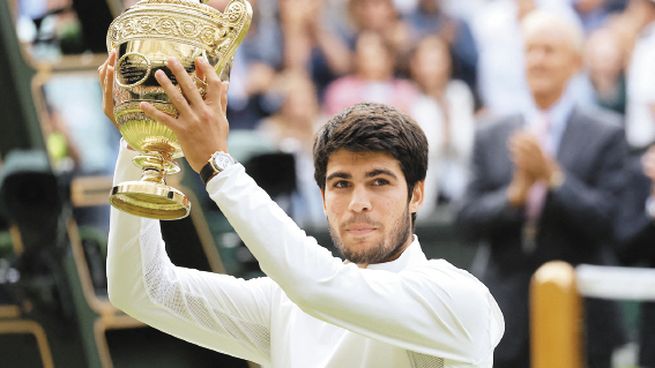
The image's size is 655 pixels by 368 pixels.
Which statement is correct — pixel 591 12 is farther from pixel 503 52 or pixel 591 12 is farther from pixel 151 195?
pixel 151 195

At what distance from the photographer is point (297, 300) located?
2.90 m

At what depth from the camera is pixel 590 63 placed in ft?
21.8

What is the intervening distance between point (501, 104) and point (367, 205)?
3.91 meters

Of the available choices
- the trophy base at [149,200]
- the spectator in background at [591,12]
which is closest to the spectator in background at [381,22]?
the spectator in background at [591,12]

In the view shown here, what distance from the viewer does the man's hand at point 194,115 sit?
2895 mm

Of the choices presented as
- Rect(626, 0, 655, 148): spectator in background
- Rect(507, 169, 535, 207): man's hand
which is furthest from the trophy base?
Rect(626, 0, 655, 148): spectator in background

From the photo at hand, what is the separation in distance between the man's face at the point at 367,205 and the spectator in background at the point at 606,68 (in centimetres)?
352

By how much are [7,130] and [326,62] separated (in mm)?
1822

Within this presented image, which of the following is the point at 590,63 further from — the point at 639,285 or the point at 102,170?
the point at 639,285

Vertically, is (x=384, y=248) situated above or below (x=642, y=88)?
below

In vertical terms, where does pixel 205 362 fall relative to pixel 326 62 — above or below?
below

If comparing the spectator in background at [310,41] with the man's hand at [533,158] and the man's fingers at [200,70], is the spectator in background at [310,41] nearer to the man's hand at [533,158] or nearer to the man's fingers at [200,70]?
the man's hand at [533,158]

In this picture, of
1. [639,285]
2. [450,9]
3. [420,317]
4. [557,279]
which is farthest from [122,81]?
[450,9]

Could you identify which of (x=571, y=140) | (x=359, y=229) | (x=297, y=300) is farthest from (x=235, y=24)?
(x=571, y=140)
